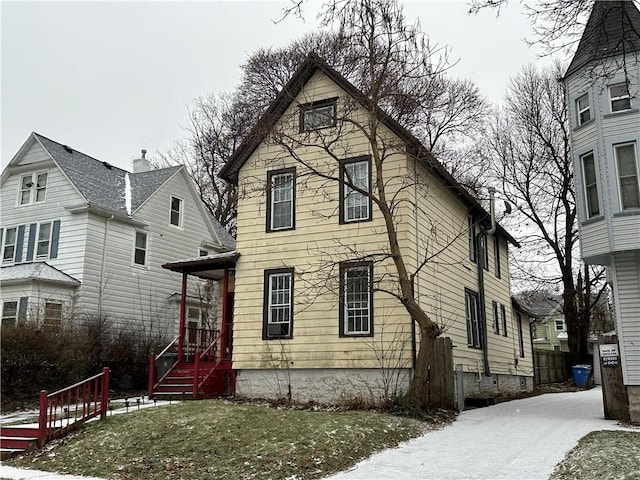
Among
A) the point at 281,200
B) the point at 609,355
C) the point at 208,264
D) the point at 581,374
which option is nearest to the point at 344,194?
the point at 281,200

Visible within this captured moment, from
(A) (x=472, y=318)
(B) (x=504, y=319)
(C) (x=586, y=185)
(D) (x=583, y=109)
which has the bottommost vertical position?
(A) (x=472, y=318)

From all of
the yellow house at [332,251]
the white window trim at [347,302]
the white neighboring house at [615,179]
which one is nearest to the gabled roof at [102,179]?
the yellow house at [332,251]

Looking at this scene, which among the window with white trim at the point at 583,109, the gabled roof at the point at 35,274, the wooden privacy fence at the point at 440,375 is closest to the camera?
the wooden privacy fence at the point at 440,375

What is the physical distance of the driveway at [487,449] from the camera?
27.5 ft

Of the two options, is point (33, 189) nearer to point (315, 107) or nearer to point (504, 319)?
point (315, 107)

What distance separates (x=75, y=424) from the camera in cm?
1176

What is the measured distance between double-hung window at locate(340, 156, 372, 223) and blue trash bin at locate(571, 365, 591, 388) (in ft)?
59.4

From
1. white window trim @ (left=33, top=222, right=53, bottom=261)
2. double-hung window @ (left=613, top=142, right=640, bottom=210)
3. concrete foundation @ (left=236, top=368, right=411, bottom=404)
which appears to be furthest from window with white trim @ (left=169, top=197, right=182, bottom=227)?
A: double-hung window @ (left=613, top=142, right=640, bottom=210)

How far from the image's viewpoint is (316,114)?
55.5ft

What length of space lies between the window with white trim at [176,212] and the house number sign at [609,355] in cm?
1897

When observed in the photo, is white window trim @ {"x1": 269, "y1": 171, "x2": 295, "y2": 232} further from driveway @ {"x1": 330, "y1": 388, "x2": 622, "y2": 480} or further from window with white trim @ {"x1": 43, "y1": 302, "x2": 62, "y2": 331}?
window with white trim @ {"x1": 43, "y1": 302, "x2": 62, "y2": 331}

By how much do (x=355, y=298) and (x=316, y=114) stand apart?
17.9ft

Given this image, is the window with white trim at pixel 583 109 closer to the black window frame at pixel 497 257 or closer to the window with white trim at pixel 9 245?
the black window frame at pixel 497 257

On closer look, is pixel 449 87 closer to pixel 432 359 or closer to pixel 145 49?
pixel 145 49
